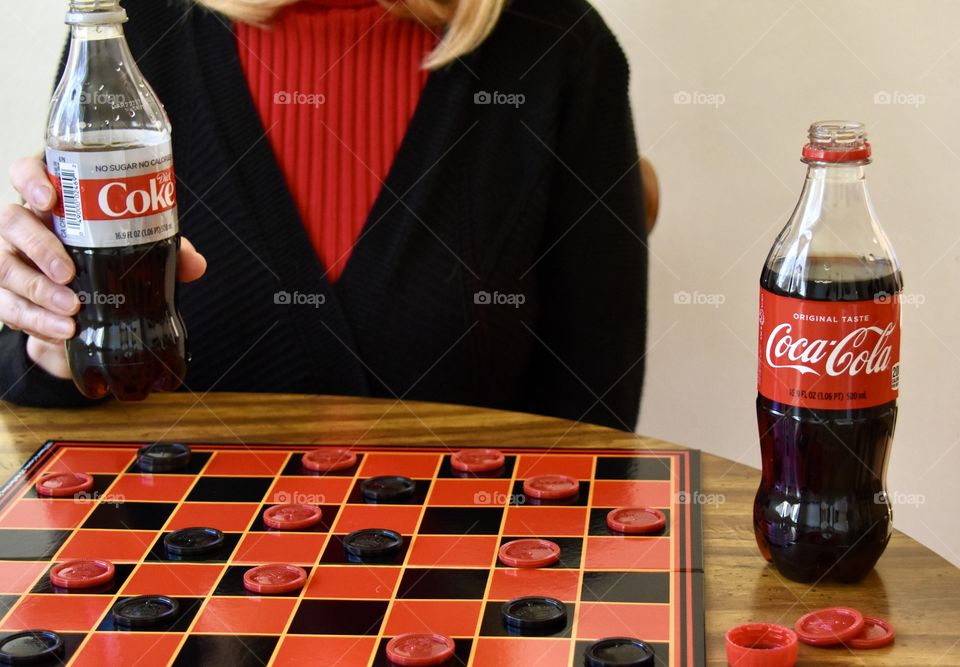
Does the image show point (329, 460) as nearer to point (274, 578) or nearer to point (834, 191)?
point (274, 578)

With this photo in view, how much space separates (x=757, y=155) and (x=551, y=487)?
45.8 inches

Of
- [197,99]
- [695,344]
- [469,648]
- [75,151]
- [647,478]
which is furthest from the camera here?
[695,344]

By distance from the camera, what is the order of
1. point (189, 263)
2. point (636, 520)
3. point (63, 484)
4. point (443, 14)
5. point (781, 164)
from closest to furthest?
point (636, 520) → point (63, 484) → point (189, 263) → point (443, 14) → point (781, 164)

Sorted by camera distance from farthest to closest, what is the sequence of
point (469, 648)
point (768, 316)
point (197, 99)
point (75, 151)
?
point (197, 99), point (75, 151), point (768, 316), point (469, 648)

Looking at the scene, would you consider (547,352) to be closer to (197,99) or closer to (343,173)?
(343,173)

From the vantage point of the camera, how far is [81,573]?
1.13 m

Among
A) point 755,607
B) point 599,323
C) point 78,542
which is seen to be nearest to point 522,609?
point 755,607

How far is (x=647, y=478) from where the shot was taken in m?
1.34

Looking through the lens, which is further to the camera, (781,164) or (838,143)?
(781,164)

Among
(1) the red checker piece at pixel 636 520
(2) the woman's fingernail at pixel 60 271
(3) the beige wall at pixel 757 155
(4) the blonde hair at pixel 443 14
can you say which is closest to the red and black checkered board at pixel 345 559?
(1) the red checker piece at pixel 636 520

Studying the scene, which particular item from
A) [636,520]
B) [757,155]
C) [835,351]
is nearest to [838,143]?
[835,351]

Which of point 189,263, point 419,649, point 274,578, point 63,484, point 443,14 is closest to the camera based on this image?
point 419,649

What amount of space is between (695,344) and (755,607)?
135cm

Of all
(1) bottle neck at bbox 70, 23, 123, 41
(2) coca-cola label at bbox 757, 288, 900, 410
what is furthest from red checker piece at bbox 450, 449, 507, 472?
(1) bottle neck at bbox 70, 23, 123, 41
